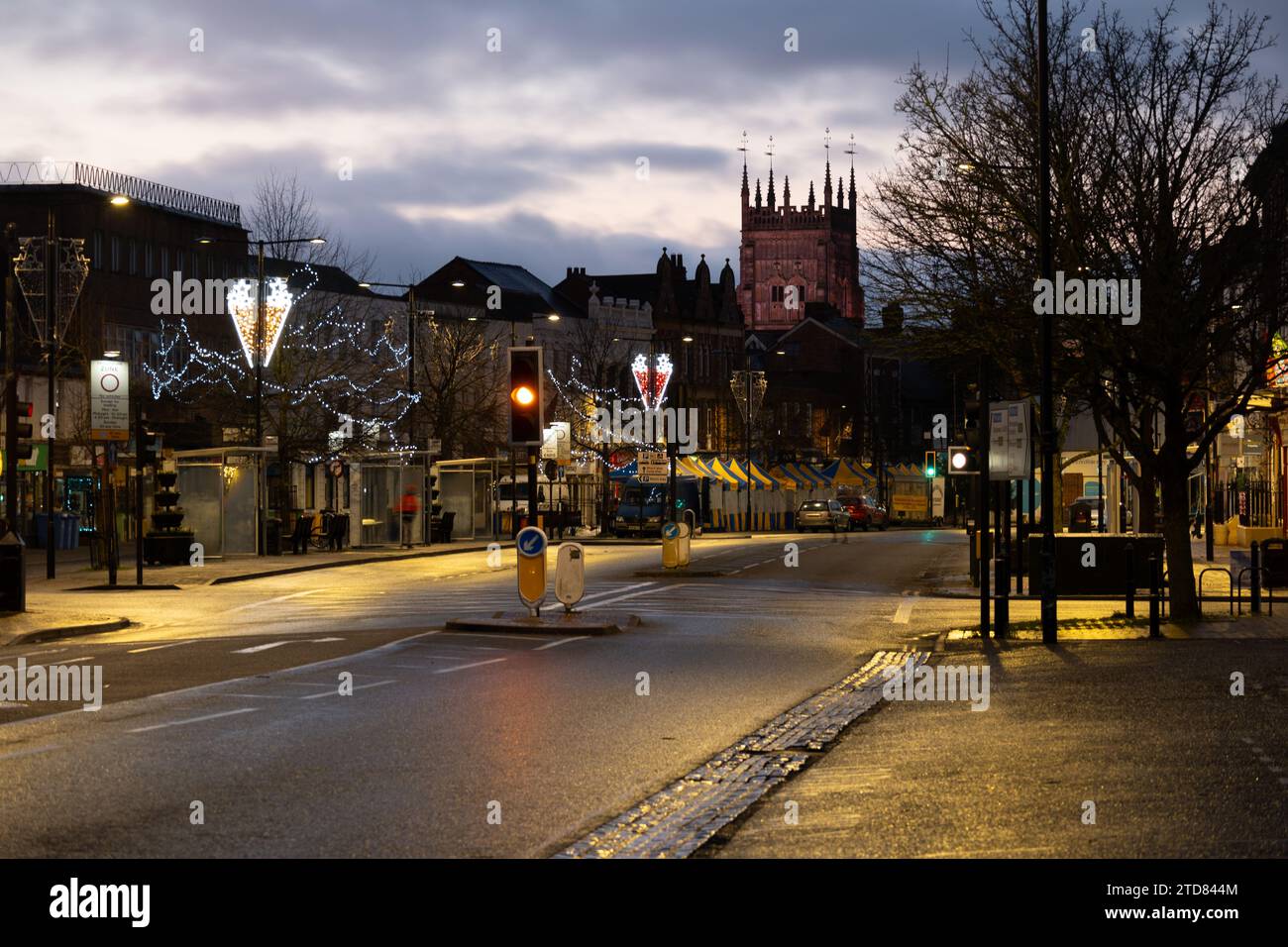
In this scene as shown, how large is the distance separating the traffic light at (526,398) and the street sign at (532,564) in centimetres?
131

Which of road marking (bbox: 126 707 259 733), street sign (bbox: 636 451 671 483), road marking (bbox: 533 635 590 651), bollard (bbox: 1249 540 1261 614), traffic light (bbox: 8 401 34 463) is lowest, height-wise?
road marking (bbox: 533 635 590 651)

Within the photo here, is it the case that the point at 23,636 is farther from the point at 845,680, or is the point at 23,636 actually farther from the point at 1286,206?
the point at 1286,206

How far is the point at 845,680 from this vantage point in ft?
60.8

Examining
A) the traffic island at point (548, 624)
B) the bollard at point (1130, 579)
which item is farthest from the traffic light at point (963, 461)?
the traffic island at point (548, 624)

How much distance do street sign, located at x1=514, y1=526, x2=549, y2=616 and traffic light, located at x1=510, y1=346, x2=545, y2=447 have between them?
1310 millimetres

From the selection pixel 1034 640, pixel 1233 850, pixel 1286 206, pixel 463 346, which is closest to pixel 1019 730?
pixel 1233 850

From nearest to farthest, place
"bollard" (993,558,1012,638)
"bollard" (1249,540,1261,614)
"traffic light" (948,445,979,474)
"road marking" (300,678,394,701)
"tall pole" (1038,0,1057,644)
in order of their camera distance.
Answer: "road marking" (300,678,394,701)
"tall pole" (1038,0,1057,644)
"bollard" (993,558,1012,638)
"bollard" (1249,540,1261,614)
"traffic light" (948,445,979,474)

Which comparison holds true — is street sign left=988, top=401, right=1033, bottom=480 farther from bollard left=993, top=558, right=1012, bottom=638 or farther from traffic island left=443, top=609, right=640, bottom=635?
traffic island left=443, top=609, right=640, bottom=635

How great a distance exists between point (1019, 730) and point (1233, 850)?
5.10m

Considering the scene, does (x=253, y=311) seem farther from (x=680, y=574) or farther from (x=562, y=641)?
(x=562, y=641)

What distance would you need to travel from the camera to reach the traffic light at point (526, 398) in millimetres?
24312

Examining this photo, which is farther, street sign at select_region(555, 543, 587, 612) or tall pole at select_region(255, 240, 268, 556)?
tall pole at select_region(255, 240, 268, 556)

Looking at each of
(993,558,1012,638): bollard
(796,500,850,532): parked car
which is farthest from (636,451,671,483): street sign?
(993,558,1012,638): bollard

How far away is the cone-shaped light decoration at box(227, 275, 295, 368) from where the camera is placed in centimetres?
4675
